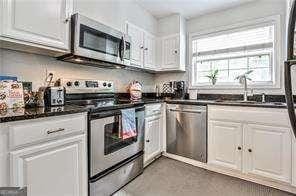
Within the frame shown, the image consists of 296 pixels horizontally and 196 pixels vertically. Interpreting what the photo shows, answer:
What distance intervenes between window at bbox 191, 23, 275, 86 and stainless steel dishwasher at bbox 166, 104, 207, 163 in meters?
0.80

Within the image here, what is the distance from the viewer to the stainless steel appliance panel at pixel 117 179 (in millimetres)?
1718

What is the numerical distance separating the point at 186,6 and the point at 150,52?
893 mm

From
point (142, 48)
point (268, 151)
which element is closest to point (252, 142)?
point (268, 151)

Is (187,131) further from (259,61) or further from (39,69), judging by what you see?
(39,69)

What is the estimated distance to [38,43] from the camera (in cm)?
153

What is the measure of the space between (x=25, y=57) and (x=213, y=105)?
213cm

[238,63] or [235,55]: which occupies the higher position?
[235,55]

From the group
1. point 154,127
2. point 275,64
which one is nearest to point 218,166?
point 154,127

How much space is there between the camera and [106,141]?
1.80 metres

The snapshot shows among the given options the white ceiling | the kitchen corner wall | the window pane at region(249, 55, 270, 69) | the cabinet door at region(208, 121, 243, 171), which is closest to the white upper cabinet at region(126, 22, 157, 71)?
the kitchen corner wall

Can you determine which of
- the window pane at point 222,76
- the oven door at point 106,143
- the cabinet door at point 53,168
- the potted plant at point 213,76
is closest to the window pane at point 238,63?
the window pane at point 222,76

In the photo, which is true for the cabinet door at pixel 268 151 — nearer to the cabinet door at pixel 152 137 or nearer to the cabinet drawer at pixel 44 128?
the cabinet door at pixel 152 137

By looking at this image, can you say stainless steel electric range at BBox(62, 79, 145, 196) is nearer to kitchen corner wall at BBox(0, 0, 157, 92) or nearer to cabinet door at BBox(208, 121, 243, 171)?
kitchen corner wall at BBox(0, 0, 157, 92)

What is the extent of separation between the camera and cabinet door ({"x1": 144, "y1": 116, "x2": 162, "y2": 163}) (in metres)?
2.52
